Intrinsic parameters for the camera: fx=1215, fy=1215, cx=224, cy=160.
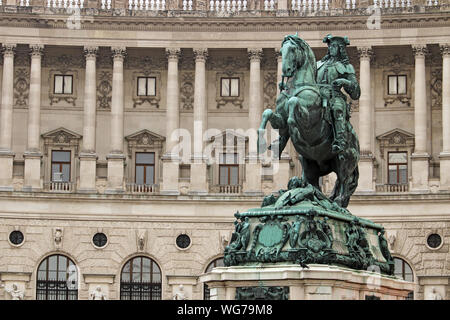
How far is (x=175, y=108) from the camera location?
192ft

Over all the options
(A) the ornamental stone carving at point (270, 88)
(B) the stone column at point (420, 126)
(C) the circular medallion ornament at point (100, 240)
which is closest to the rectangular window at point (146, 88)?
(A) the ornamental stone carving at point (270, 88)

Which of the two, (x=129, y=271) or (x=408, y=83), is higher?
(x=408, y=83)

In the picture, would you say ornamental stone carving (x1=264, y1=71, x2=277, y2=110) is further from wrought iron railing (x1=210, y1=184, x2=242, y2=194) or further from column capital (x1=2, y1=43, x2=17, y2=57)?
column capital (x1=2, y1=43, x2=17, y2=57)

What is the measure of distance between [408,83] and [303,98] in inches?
1591

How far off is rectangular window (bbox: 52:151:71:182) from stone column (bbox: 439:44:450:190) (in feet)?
58.5

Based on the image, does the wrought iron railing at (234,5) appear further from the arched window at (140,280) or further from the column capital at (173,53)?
the arched window at (140,280)

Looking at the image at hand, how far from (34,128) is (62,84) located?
3276 millimetres

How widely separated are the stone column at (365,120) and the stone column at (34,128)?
15.3m

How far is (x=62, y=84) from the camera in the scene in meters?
60.1

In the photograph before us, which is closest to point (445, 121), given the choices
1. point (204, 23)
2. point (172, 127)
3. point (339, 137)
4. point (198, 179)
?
point (198, 179)

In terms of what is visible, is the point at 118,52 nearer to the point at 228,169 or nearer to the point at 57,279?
the point at 228,169
